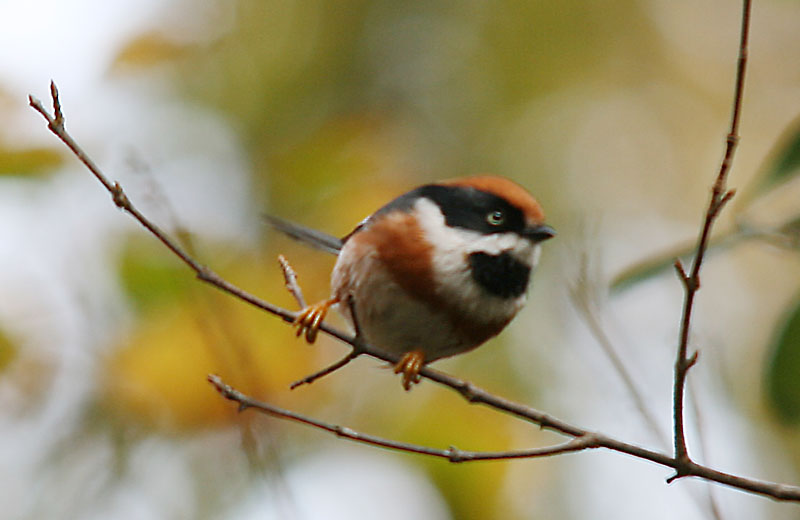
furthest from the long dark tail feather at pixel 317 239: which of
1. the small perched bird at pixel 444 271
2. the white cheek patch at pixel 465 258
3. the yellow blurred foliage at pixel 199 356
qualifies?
the white cheek patch at pixel 465 258

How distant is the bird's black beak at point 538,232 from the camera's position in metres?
3.50

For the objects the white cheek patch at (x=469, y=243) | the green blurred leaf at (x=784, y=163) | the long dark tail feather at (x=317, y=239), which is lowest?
the long dark tail feather at (x=317, y=239)

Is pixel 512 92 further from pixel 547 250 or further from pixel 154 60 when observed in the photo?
pixel 154 60

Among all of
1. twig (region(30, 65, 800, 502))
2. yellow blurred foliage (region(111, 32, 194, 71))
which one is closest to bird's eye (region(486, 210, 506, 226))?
twig (region(30, 65, 800, 502))

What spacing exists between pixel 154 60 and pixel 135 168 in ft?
5.49

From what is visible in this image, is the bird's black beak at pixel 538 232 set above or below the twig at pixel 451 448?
above

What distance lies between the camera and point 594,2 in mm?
9094

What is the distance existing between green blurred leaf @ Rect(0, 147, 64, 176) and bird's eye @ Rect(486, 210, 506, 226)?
66.8 inches

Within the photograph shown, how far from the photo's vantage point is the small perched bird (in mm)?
3488

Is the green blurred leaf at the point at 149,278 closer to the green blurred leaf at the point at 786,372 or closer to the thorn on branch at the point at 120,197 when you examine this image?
the thorn on branch at the point at 120,197

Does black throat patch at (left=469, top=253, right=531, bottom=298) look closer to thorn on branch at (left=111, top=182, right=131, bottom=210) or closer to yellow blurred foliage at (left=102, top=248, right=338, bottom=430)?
yellow blurred foliage at (left=102, top=248, right=338, bottom=430)

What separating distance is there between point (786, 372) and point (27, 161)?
2.79 metres

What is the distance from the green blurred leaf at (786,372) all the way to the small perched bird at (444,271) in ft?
3.02

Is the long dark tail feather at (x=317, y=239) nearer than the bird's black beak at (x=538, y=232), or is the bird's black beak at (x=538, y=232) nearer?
the bird's black beak at (x=538, y=232)
